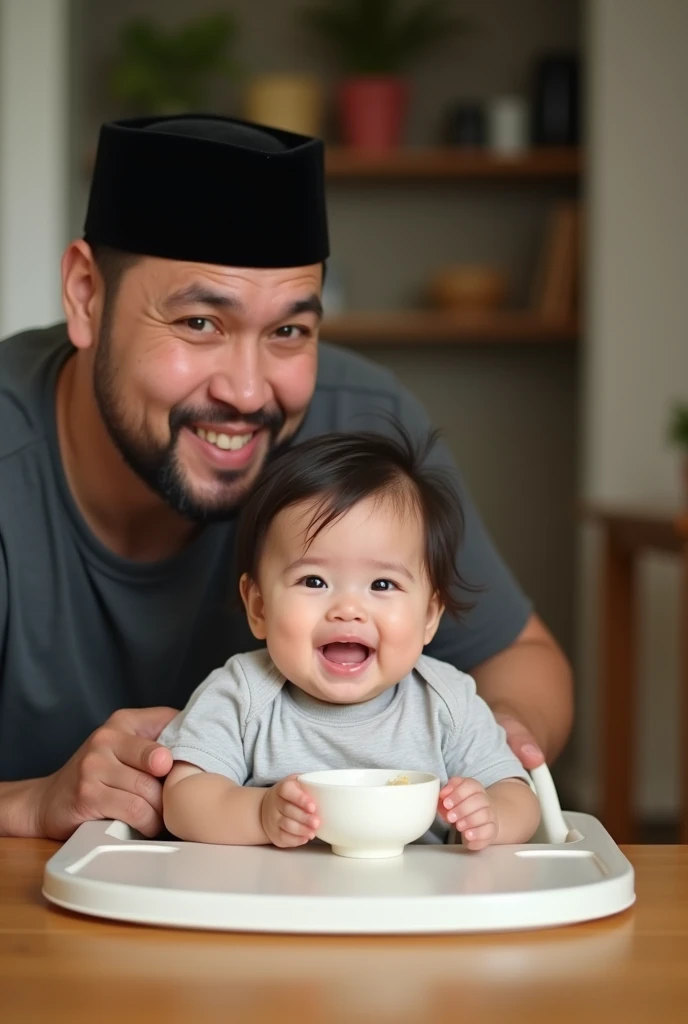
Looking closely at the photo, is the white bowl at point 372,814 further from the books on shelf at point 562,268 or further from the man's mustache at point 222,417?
the books on shelf at point 562,268

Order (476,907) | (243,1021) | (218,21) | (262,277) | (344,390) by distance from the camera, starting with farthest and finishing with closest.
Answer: (218,21) < (344,390) < (262,277) < (476,907) < (243,1021)

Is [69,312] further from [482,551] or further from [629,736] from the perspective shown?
[629,736]

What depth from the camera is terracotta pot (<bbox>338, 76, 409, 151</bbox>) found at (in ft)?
15.2

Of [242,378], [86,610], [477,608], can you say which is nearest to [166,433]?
[242,378]

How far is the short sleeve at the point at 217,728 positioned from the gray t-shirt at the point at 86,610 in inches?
20.2

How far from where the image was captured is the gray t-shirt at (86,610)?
1646 millimetres

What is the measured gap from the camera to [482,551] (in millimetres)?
1734

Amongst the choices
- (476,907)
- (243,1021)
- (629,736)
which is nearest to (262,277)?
(476,907)

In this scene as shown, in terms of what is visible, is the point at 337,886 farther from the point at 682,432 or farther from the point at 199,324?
the point at 682,432

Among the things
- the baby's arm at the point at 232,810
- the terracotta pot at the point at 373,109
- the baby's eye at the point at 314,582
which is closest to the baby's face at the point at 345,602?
the baby's eye at the point at 314,582

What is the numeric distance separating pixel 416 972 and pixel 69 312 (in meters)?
1.08

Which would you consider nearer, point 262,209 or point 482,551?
point 262,209

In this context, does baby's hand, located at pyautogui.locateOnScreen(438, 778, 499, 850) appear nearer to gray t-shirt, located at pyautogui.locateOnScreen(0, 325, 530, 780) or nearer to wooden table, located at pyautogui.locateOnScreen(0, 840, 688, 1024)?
wooden table, located at pyautogui.locateOnScreen(0, 840, 688, 1024)

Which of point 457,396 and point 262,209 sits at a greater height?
point 262,209
